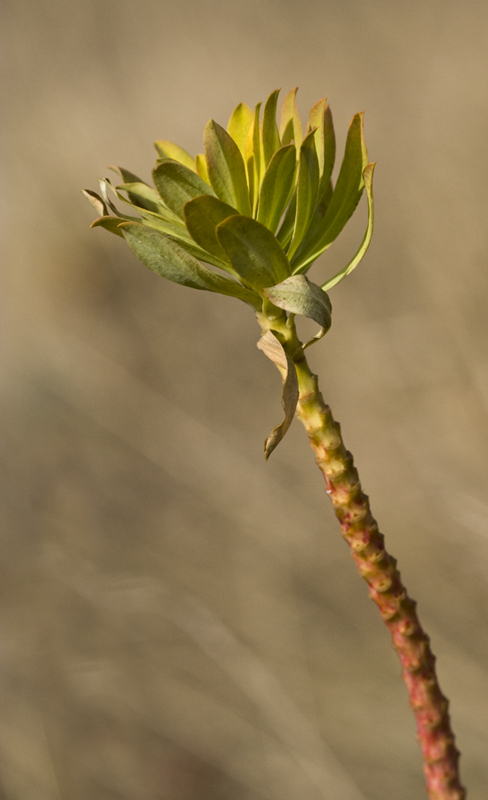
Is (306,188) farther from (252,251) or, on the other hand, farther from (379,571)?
(379,571)

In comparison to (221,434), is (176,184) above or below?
below

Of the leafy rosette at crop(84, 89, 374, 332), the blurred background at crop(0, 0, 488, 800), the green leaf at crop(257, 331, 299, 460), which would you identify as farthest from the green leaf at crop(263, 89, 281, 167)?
the blurred background at crop(0, 0, 488, 800)

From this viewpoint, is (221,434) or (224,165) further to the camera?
(221,434)

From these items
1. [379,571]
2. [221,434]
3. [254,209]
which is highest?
[221,434]

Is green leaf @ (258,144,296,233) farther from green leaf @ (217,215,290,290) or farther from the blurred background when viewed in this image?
the blurred background

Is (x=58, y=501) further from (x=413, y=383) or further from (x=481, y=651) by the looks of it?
(x=481, y=651)

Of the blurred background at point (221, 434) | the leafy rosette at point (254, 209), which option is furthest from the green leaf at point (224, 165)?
the blurred background at point (221, 434)

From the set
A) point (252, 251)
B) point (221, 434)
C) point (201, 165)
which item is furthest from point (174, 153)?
point (221, 434)
